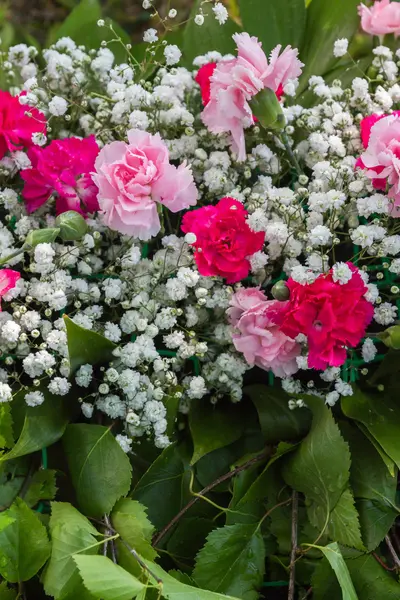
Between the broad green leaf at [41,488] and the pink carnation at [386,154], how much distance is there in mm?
470

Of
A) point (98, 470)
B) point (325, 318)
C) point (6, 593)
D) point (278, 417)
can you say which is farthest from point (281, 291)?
point (6, 593)

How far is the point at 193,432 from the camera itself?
869mm

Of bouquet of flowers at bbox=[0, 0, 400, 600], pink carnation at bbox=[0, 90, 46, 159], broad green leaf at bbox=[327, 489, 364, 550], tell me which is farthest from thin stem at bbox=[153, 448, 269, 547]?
pink carnation at bbox=[0, 90, 46, 159]

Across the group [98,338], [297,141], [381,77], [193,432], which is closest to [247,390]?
[193,432]

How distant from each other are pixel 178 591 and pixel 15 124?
0.53 metres

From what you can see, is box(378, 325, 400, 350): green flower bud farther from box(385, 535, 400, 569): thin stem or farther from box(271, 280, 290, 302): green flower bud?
box(385, 535, 400, 569): thin stem

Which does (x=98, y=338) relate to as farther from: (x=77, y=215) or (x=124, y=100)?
(x=124, y=100)

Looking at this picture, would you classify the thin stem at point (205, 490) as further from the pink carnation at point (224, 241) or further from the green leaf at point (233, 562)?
the pink carnation at point (224, 241)

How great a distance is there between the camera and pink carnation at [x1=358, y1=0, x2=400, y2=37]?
3.24ft

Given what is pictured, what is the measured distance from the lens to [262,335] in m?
0.82

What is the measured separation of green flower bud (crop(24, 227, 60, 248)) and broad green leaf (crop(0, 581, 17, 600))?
0.34 m

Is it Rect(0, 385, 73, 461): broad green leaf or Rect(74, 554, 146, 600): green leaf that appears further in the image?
Rect(0, 385, 73, 461): broad green leaf

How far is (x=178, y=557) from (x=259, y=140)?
48 centimetres

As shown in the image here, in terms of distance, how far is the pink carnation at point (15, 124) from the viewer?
2.89ft
